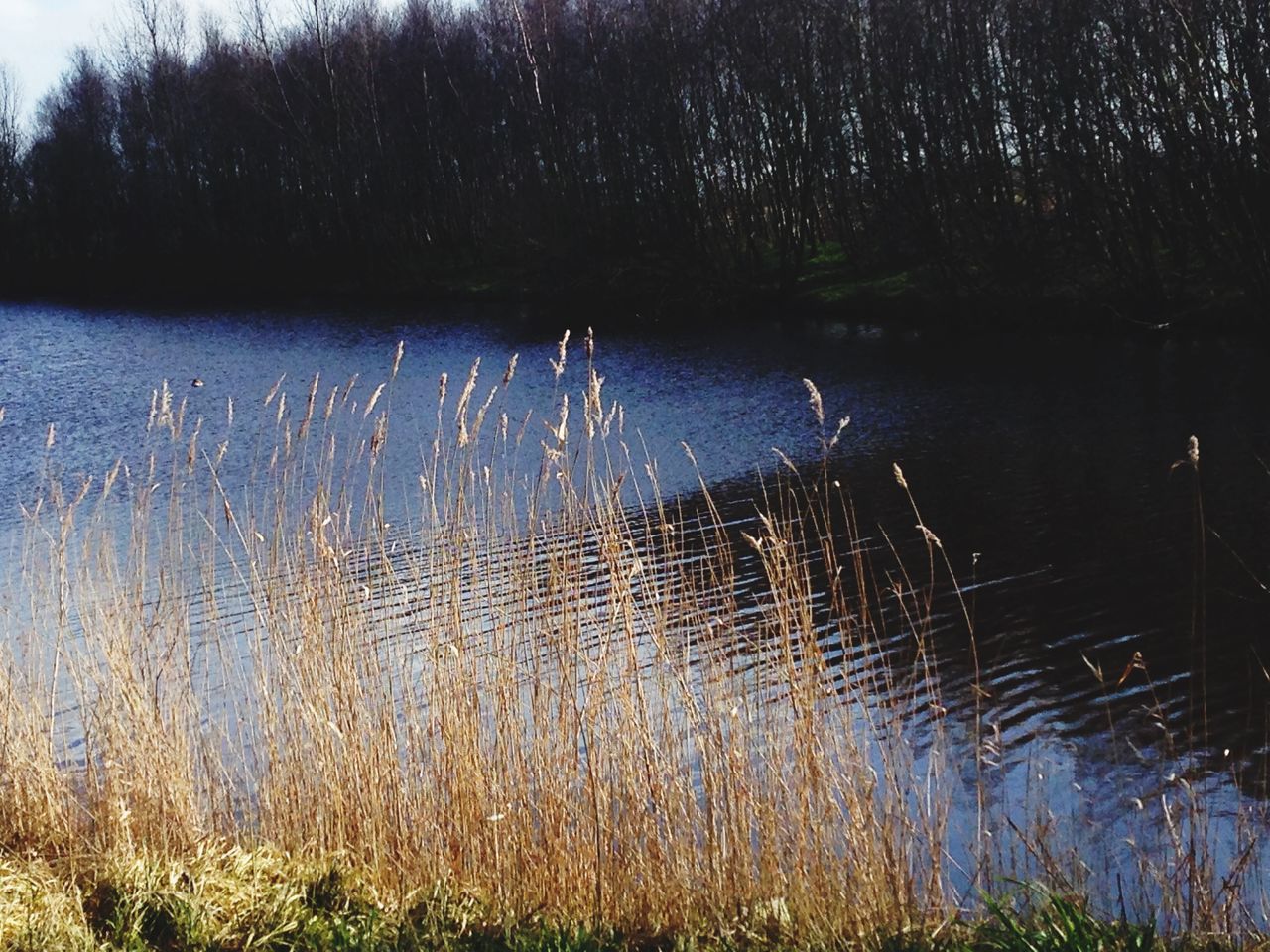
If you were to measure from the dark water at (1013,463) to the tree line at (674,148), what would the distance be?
4.01m

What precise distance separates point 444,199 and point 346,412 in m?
33.6

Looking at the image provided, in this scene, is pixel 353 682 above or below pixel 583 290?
→ below

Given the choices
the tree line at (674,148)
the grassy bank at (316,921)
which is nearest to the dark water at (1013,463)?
the grassy bank at (316,921)

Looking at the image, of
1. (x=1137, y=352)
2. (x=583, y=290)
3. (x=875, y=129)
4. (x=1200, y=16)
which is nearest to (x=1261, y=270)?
(x=1137, y=352)

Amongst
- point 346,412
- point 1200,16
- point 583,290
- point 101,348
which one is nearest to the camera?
point 346,412

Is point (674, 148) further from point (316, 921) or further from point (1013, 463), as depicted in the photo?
point (316, 921)

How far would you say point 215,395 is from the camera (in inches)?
1073

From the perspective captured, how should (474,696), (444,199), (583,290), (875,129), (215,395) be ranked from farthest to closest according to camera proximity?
1. (444,199)
2. (583,290)
3. (875,129)
4. (215,395)
5. (474,696)

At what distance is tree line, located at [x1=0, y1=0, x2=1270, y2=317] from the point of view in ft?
86.5

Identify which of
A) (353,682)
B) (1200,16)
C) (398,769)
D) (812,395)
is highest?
(1200,16)

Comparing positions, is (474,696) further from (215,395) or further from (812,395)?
(215,395)

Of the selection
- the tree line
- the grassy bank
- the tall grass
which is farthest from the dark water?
the tree line

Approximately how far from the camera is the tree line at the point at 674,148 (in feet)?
86.5

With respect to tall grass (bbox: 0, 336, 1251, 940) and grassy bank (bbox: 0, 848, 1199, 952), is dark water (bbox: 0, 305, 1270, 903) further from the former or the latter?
grassy bank (bbox: 0, 848, 1199, 952)
